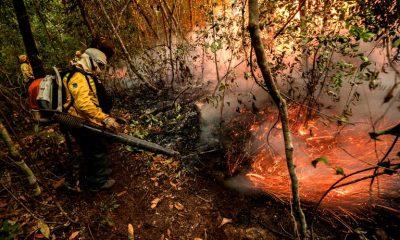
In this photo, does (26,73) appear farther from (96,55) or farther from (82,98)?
(82,98)

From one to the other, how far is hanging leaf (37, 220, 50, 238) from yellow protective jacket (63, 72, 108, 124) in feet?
5.23

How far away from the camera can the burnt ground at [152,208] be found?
3.59 m

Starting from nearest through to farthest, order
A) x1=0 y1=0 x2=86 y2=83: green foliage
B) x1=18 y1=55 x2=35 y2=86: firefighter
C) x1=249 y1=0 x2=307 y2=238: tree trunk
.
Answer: x1=249 y1=0 x2=307 y2=238: tree trunk → x1=18 y1=55 x2=35 y2=86: firefighter → x1=0 y1=0 x2=86 y2=83: green foliage

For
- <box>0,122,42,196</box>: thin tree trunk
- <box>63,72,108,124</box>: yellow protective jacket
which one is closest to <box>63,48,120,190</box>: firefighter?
<box>63,72,108,124</box>: yellow protective jacket

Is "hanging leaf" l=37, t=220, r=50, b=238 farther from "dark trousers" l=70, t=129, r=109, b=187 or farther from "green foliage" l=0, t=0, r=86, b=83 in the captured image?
"green foliage" l=0, t=0, r=86, b=83

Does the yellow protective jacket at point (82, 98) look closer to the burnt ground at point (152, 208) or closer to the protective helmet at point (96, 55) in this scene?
the protective helmet at point (96, 55)

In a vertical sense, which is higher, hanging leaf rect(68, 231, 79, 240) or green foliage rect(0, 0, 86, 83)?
→ green foliage rect(0, 0, 86, 83)

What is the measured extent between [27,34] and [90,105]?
4558 mm

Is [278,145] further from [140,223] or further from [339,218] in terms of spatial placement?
[140,223]

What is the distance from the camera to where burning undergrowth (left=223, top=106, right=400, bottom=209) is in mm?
4062

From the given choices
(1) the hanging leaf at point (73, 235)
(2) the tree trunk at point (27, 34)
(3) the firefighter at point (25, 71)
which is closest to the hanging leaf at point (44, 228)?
(1) the hanging leaf at point (73, 235)

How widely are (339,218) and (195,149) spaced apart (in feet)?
9.10

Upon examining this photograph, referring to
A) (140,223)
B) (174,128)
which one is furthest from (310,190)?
(174,128)

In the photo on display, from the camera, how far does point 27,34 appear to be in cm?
655
